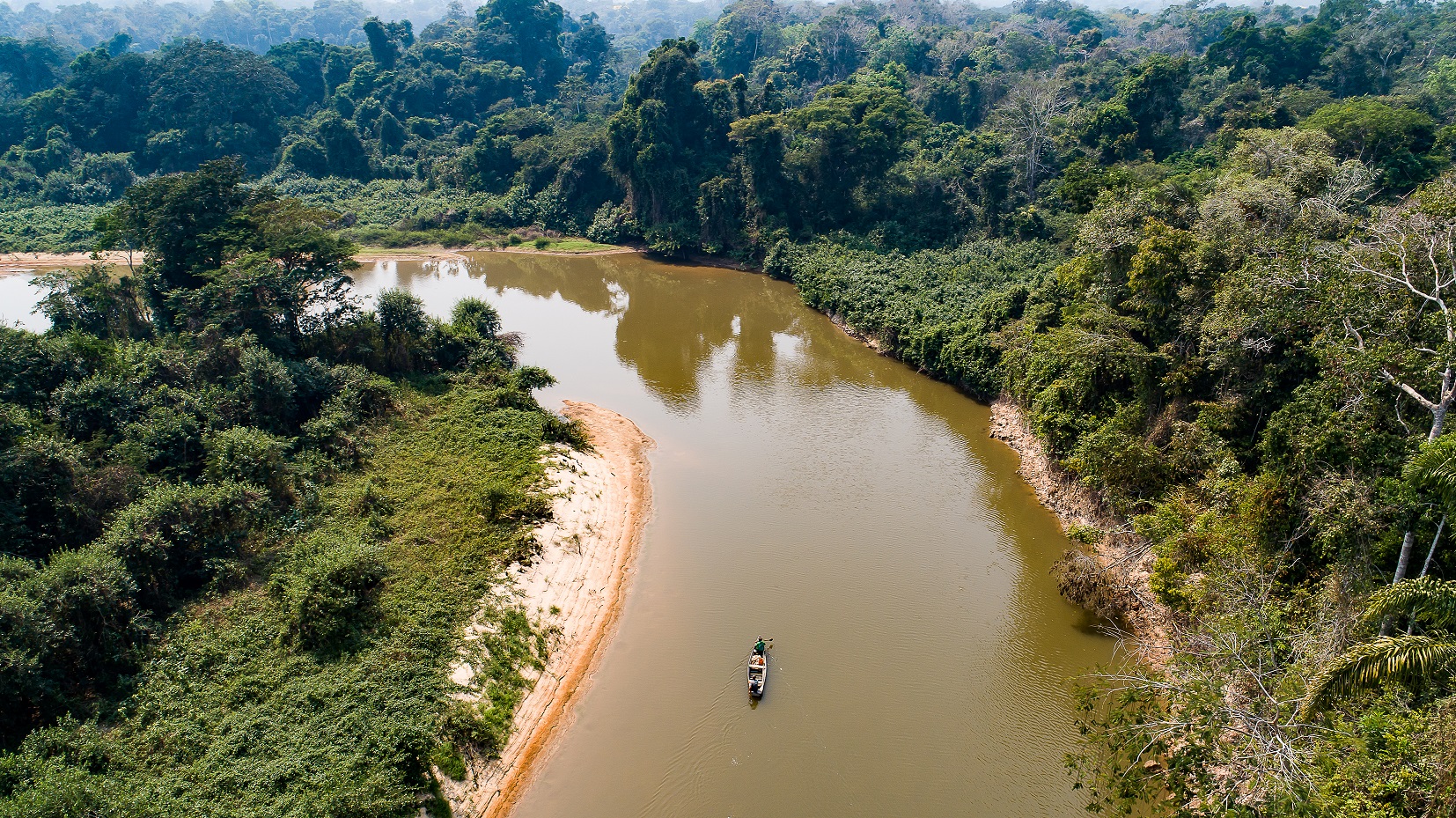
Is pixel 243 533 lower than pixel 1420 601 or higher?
lower

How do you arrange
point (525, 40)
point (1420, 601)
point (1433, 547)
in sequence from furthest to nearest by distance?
point (525, 40)
point (1433, 547)
point (1420, 601)

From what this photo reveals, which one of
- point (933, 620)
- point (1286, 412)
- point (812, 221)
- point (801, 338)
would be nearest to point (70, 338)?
point (933, 620)

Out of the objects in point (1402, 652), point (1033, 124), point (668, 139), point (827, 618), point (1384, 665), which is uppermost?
point (668, 139)

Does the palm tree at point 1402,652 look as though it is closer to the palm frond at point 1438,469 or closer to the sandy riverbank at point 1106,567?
the palm frond at point 1438,469

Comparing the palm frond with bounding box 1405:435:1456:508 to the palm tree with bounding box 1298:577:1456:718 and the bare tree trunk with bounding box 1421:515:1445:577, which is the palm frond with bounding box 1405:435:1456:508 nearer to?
the bare tree trunk with bounding box 1421:515:1445:577

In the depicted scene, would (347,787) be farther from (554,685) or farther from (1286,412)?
(1286,412)

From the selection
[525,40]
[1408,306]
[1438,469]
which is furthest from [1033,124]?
[525,40]

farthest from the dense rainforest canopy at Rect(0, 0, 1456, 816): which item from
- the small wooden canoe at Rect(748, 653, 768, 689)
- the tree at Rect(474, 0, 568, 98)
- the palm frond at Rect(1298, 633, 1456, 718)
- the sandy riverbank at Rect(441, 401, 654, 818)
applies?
the tree at Rect(474, 0, 568, 98)

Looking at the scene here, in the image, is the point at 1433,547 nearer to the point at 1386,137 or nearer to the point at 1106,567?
the point at 1106,567
